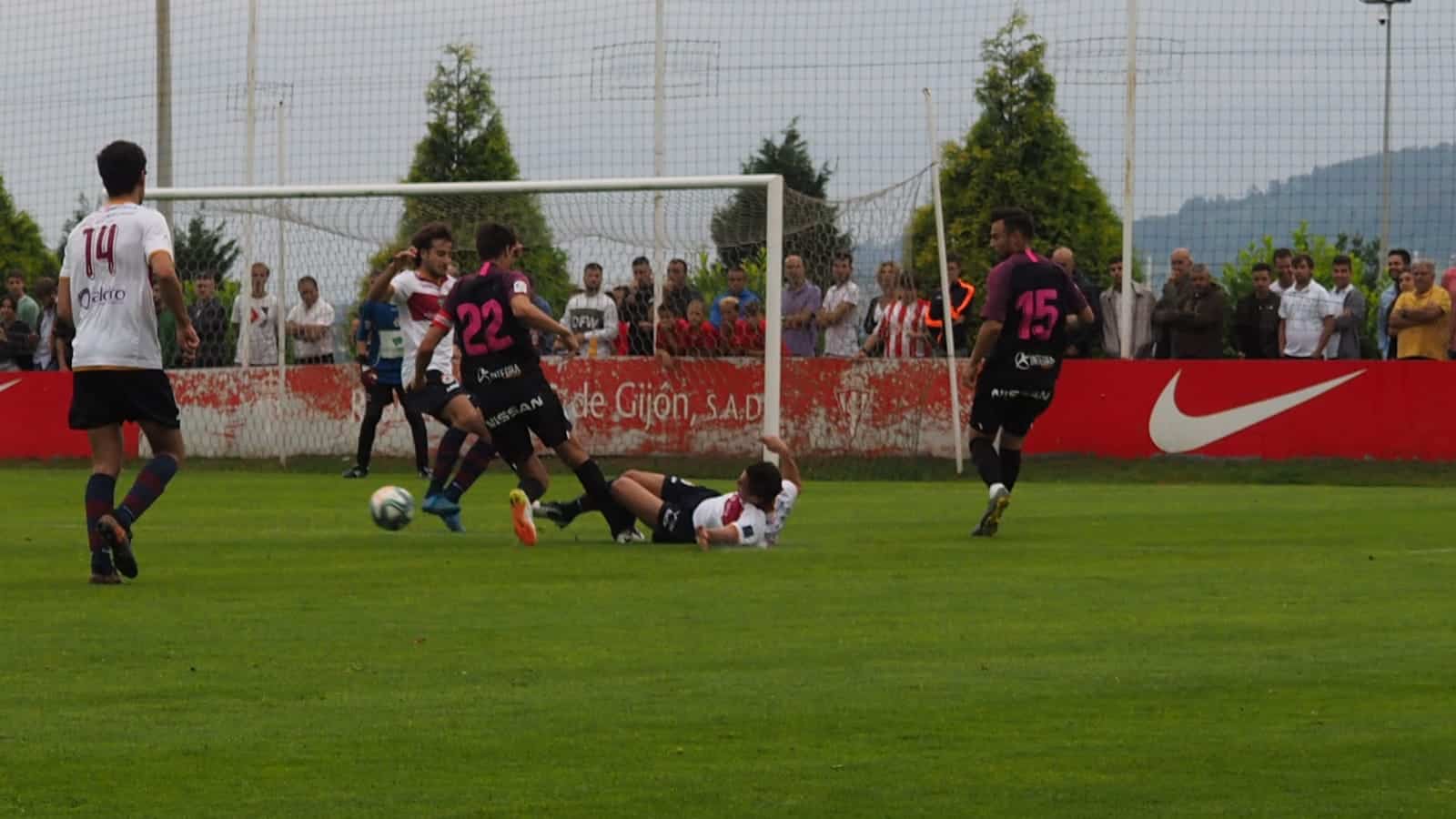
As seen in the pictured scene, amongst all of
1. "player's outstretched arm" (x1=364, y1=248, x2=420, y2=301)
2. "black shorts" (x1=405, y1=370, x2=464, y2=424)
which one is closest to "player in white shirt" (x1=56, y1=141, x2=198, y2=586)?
→ "player's outstretched arm" (x1=364, y1=248, x2=420, y2=301)

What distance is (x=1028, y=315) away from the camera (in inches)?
595

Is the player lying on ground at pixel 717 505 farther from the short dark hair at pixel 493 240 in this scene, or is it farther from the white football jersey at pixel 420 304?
the white football jersey at pixel 420 304

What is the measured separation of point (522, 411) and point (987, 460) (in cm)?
290

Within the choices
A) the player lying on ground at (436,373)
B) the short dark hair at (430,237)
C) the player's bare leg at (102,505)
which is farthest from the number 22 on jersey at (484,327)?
the player's bare leg at (102,505)

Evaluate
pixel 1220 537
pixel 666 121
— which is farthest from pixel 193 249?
pixel 1220 537

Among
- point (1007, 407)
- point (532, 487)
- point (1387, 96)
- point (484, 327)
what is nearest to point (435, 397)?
point (532, 487)

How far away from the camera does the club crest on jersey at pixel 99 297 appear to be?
11.1 meters

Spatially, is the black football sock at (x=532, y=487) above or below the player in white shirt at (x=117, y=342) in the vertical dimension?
below

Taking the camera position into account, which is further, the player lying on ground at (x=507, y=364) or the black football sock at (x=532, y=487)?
the black football sock at (x=532, y=487)

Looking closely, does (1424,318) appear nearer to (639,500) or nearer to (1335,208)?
(1335,208)

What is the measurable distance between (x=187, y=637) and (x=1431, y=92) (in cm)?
1699

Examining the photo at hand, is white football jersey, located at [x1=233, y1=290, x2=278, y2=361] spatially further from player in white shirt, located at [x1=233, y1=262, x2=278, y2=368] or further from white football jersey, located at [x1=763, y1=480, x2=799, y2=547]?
white football jersey, located at [x1=763, y1=480, x2=799, y2=547]

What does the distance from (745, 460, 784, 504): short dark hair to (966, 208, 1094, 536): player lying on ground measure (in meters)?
2.34

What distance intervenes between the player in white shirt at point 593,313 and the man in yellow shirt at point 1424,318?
297 inches
